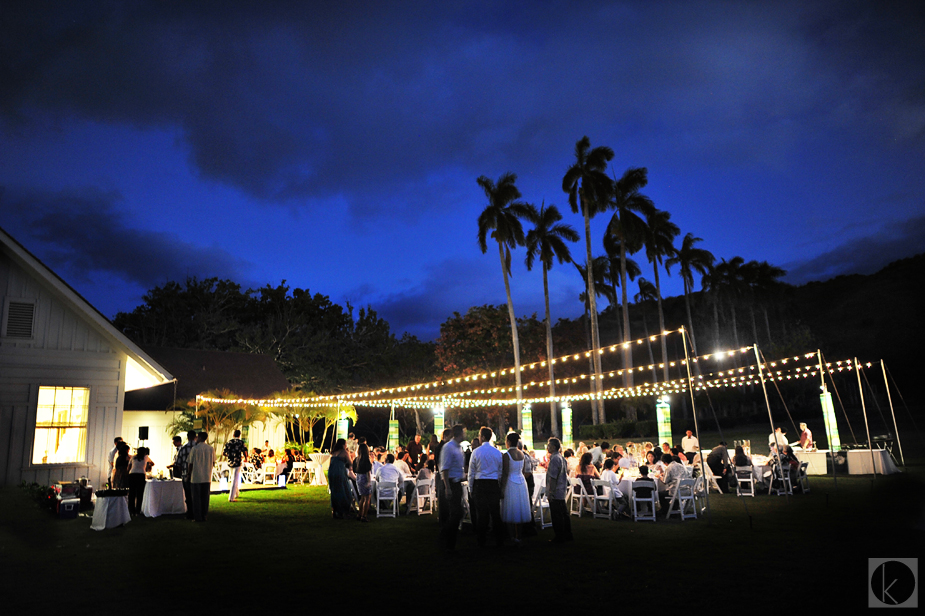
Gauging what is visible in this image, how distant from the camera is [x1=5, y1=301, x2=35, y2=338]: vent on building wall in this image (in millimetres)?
10469

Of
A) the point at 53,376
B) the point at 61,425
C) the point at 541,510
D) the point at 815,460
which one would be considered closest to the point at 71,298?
the point at 53,376

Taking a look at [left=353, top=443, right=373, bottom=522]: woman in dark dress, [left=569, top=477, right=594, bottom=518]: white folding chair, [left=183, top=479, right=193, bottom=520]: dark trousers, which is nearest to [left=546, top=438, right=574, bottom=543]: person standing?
[left=569, top=477, right=594, bottom=518]: white folding chair

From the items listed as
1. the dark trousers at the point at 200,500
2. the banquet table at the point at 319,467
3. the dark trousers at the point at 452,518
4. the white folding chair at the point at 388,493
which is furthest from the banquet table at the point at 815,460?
the dark trousers at the point at 200,500

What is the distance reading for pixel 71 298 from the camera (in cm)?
1074

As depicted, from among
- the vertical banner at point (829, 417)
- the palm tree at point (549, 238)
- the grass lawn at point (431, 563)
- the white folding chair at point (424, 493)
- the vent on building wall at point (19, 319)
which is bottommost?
the grass lawn at point (431, 563)

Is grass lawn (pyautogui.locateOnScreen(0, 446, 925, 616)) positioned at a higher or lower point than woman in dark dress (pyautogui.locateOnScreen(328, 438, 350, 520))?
lower

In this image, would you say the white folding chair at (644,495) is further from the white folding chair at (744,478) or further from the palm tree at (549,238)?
the palm tree at (549,238)

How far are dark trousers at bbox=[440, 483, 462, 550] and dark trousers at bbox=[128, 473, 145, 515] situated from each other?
6360mm

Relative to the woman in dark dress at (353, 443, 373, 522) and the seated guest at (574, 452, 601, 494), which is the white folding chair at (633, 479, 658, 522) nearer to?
the seated guest at (574, 452, 601, 494)

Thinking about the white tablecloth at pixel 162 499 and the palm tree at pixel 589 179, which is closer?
the white tablecloth at pixel 162 499

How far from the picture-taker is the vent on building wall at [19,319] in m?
10.5

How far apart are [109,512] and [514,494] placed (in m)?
6.32

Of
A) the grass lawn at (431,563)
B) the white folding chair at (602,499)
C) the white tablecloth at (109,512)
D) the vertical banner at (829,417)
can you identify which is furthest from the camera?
the vertical banner at (829,417)

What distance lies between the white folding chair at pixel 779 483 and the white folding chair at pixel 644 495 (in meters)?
4.37
